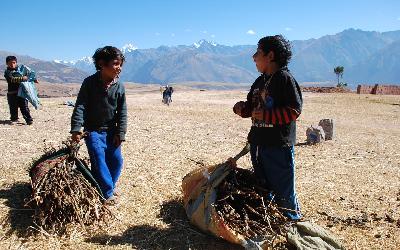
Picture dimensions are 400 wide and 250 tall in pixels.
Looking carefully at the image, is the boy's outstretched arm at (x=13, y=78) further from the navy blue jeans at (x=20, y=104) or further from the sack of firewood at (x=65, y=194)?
the sack of firewood at (x=65, y=194)

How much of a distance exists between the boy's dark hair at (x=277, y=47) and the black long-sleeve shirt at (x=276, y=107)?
0.44 ft

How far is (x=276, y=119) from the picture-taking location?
15.4ft

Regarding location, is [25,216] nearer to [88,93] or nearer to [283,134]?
[88,93]

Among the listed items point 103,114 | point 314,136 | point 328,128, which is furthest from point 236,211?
point 328,128

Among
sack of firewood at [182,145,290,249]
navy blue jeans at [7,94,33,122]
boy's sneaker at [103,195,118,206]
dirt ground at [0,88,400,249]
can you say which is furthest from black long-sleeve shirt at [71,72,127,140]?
navy blue jeans at [7,94,33,122]

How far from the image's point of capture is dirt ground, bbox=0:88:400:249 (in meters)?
5.10

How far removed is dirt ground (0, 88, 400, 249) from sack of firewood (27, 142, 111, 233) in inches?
6.8

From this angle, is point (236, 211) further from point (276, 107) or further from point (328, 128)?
point (328, 128)

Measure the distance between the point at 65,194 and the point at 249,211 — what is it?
2.19m

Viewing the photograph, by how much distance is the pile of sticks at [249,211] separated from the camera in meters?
4.67

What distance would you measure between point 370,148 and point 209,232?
9.13 metres

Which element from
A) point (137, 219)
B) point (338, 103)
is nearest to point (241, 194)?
point (137, 219)

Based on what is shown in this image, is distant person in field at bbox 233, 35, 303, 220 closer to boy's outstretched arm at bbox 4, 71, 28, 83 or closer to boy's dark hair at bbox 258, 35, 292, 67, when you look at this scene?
boy's dark hair at bbox 258, 35, 292, 67

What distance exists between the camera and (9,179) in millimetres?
6883
